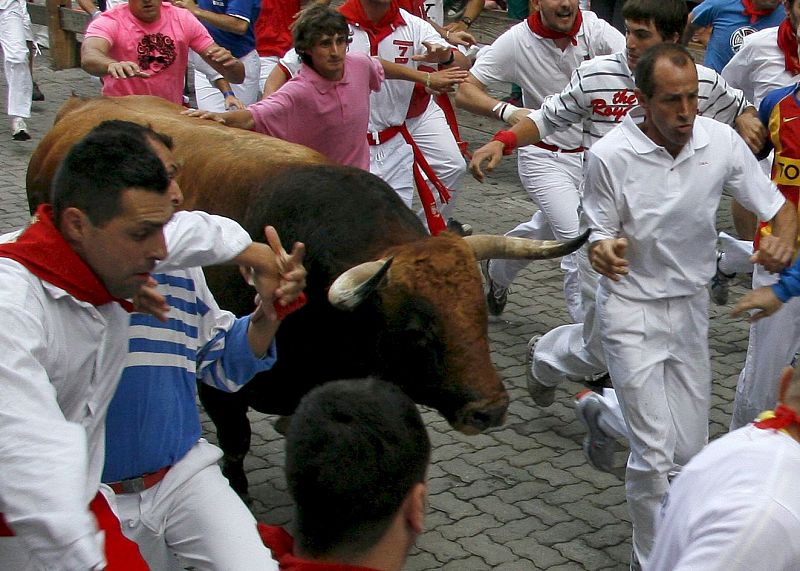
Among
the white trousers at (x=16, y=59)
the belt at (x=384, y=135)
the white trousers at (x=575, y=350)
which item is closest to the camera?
the white trousers at (x=575, y=350)

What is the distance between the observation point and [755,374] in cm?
618

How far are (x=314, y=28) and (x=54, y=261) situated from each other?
414 cm

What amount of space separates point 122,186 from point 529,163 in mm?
5052

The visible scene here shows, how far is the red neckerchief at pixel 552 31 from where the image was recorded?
8195 mm

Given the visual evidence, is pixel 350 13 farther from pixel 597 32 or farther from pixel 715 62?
pixel 715 62

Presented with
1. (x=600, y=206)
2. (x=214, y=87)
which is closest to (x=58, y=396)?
(x=600, y=206)

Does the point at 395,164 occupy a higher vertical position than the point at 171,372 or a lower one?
lower

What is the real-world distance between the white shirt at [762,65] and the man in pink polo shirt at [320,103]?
7.77ft

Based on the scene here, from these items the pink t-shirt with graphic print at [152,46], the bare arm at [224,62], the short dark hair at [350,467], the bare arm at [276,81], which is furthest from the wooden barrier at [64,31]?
→ the short dark hair at [350,467]

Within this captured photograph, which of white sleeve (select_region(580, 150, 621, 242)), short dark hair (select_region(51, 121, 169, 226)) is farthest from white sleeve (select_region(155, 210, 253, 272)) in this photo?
white sleeve (select_region(580, 150, 621, 242))

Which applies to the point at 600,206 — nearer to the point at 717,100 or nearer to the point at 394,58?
the point at 717,100

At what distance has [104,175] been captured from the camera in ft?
11.2

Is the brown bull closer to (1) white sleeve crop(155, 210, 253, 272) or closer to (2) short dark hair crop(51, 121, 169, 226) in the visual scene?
(1) white sleeve crop(155, 210, 253, 272)

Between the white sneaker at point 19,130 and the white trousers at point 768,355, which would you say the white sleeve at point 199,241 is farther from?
the white sneaker at point 19,130
